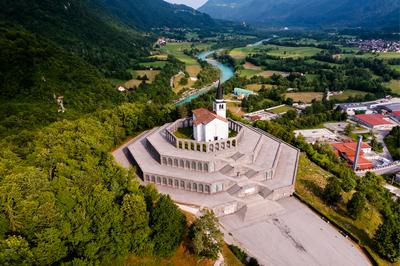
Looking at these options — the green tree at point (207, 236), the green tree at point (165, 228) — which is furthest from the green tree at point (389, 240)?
the green tree at point (165, 228)

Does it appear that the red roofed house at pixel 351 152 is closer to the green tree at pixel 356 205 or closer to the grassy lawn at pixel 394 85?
the green tree at pixel 356 205

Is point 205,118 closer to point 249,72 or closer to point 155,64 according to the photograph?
point 155,64

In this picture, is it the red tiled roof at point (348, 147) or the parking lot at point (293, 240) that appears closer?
the parking lot at point (293, 240)

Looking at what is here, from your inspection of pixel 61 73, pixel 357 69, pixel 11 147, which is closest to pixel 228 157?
pixel 11 147

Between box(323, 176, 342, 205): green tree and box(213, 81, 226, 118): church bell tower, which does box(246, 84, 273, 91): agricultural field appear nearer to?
box(213, 81, 226, 118): church bell tower

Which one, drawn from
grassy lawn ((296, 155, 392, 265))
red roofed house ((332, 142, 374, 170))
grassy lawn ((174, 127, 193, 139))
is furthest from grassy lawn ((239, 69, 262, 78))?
grassy lawn ((296, 155, 392, 265))

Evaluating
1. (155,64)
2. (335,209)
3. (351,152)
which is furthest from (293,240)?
(155,64)

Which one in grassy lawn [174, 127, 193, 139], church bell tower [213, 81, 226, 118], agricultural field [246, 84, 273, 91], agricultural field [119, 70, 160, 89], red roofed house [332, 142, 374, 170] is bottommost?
red roofed house [332, 142, 374, 170]
